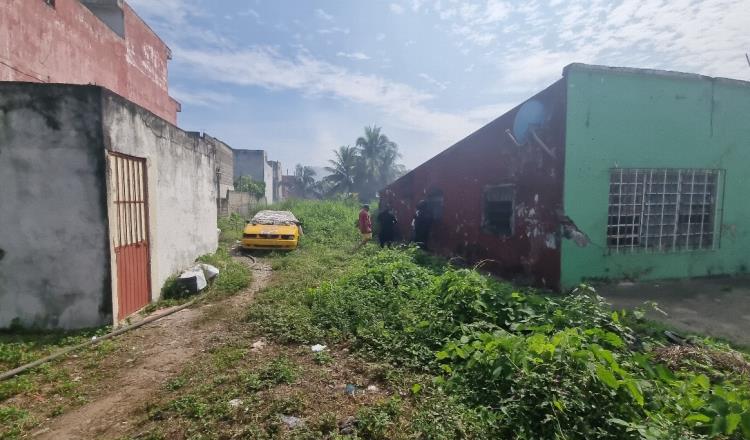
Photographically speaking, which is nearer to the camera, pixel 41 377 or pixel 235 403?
pixel 235 403

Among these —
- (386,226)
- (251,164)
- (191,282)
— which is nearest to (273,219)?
(386,226)

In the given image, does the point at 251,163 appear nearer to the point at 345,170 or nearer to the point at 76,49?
the point at 345,170

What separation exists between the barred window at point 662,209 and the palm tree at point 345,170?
95.0 ft

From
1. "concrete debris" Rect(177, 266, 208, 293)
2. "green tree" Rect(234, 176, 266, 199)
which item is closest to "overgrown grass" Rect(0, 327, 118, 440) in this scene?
"concrete debris" Rect(177, 266, 208, 293)

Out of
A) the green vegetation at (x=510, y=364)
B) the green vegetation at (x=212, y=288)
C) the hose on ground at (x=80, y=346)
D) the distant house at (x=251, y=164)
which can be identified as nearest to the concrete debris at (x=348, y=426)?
the green vegetation at (x=510, y=364)

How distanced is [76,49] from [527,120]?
10.3 meters

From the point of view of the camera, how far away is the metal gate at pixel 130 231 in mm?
4855

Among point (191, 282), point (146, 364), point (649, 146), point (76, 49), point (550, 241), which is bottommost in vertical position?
point (146, 364)

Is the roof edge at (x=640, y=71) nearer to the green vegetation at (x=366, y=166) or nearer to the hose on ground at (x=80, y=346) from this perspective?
the hose on ground at (x=80, y=346)

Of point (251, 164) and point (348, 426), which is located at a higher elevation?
point (251, 164)

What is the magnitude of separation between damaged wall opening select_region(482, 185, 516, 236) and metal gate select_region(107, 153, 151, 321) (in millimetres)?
6705

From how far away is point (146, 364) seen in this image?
377cm

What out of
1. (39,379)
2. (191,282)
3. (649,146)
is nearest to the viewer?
(39,379)

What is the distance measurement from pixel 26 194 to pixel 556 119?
7.81m
